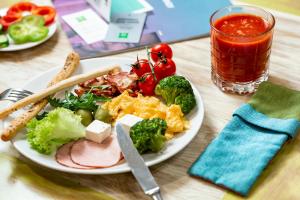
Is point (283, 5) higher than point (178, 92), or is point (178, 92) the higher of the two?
point (178, 92)

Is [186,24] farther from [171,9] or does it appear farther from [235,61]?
[235,61]

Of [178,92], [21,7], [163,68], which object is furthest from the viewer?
[21,7]

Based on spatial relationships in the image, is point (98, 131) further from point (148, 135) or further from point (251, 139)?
point (251, 139)

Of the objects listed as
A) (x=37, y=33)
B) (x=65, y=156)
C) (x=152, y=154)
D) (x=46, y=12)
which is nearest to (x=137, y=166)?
(x=152, y=154)

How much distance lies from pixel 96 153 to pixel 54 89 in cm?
32

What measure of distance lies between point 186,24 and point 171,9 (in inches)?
5.9

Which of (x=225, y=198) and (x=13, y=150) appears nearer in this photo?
(x=225, y=198)

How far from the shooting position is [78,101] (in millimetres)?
1521

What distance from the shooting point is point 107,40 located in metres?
1.97

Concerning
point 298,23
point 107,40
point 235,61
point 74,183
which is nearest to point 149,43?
point 107,40

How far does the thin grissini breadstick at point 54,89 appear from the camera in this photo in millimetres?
1516

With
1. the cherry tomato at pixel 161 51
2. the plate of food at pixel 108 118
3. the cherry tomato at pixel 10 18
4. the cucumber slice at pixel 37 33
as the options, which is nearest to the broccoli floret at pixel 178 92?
the plate of food at pixel 108 118

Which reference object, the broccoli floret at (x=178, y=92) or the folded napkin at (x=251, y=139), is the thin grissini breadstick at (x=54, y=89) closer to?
the broccoli floret at (x=178, y=92)

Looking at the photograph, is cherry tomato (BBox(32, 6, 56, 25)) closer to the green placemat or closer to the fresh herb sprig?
the fresh herb sprig
